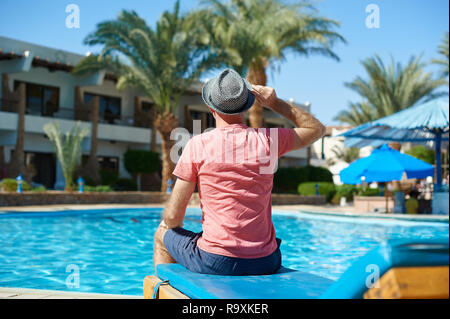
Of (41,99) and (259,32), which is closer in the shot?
(259,32)

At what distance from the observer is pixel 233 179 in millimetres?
2621

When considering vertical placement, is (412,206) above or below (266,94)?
below

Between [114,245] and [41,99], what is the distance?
1890 centimetres

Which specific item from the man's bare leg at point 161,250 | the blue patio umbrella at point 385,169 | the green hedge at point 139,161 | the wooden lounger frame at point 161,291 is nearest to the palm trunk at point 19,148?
the green hedge at point 139,161

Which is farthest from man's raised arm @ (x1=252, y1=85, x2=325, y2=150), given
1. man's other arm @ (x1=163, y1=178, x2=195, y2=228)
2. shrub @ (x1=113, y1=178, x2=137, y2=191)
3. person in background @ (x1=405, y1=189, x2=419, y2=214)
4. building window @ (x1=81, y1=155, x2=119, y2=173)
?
building window @ (x1=81, y1=155, x2=119, y2=173)

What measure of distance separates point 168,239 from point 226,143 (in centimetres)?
76

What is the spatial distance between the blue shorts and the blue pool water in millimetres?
2435

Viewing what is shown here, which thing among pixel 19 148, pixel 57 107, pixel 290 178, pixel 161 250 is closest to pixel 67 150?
pixel 19 148

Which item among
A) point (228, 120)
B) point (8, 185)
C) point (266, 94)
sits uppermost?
point (266, 94)

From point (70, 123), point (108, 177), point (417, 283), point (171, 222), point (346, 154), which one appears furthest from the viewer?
point (346, 154)

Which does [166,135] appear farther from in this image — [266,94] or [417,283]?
[417,283]

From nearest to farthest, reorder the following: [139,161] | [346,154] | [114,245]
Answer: [114,245] < [139,161] < [346,154]

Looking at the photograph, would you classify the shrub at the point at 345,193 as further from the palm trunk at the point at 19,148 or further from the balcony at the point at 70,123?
the palm trunk at the point at 19,148
